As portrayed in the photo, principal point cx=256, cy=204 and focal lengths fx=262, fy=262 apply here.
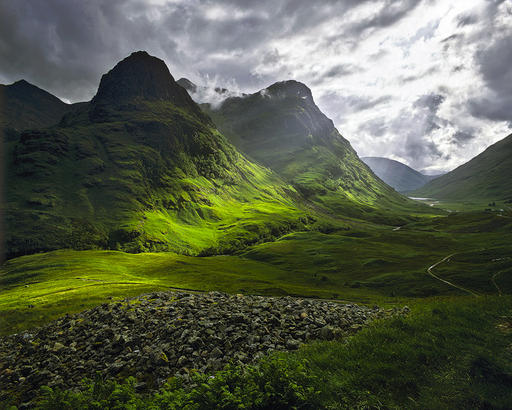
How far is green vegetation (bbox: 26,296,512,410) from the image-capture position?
8.92m

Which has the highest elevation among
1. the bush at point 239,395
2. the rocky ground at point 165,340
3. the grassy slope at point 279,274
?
the bush at point 239,395

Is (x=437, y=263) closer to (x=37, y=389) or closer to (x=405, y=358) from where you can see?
(x=405, y=358)

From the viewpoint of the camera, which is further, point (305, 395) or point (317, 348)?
point (317, 348)

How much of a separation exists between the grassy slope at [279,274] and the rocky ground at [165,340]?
30776 millimetres

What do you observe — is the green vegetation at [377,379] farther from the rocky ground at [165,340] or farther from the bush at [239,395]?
the rocky ground at [165,340]

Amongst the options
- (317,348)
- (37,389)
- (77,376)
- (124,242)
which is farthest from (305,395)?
(124,242)

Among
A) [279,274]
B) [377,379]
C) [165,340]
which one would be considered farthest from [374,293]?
[377,379]

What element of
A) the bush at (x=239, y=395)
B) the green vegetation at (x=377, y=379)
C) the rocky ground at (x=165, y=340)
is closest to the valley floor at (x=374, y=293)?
the green vegetation at (x=377, y=379)

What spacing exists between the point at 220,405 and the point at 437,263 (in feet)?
449

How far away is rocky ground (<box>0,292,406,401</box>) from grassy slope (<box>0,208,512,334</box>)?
30.8 metres

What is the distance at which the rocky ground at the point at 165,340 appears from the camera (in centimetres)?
1730

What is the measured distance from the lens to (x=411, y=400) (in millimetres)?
8766

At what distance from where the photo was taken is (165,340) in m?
20.6

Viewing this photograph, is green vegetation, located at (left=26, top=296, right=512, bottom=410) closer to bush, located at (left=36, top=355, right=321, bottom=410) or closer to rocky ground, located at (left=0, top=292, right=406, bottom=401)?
bush, located at (left=36, top=355, right=321, bottom=410)
